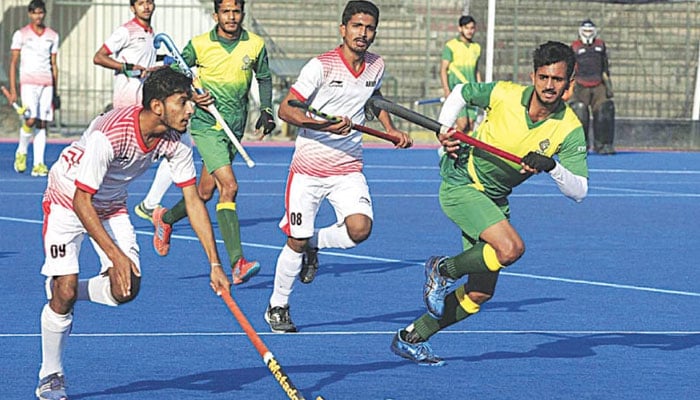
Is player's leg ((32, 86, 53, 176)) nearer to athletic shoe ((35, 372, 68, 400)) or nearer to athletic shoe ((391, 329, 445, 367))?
athletic shoe ((391, 329, 445, 367))

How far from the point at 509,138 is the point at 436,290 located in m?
0.91

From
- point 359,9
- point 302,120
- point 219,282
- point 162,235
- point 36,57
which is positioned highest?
point 359,9

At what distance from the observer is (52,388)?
6793 millimetres

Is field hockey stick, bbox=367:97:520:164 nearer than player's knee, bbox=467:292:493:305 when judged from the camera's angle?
Yes

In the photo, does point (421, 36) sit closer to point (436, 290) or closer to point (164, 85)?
point (436, 290)

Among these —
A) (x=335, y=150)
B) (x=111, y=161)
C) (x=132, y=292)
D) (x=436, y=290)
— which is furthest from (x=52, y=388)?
(x=335, y=150)

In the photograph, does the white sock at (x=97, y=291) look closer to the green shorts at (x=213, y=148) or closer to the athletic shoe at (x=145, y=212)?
the green shorts at (x=213, y=148)

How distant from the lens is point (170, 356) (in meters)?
7.97

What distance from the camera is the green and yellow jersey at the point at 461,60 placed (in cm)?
2169

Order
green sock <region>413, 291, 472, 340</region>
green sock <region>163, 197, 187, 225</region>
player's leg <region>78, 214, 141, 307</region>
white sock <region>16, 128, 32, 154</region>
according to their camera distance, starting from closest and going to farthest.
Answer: player's leg <region>78, 214, 141, 307</region>
green sock <region>413, 291, 472, 340</region>
green sock <region>163, 197, 187, 225</region>
white sock <region>16, 128, 32, 154</region>

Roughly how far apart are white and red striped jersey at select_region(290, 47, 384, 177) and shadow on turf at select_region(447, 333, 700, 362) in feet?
5.66

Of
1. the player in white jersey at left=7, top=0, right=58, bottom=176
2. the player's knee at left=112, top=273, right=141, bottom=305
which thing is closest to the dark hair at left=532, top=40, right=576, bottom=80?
the player's knee at left=112, top=273, right=141, bottom=305

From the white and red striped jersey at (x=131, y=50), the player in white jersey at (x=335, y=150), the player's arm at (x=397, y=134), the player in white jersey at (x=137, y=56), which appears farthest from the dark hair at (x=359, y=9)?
the white and red striped jersey at (x=131, y=50)

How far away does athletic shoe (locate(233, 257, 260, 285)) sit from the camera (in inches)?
369
